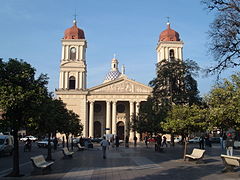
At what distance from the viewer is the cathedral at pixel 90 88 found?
66250mm

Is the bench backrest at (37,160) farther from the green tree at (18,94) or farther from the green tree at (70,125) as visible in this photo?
the green tree at (70,125)

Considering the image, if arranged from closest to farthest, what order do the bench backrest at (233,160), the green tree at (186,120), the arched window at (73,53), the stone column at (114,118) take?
the bench backrest at (233,160), the green tree at (186,120), the stone column at (114,118), the arched window at (73,53)

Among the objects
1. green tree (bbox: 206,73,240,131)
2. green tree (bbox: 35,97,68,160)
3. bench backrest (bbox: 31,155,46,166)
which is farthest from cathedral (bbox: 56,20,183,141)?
green tree (bbox: 206,73,240,131)

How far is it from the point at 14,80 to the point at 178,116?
11.2 m

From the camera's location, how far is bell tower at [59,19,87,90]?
66.2 meters

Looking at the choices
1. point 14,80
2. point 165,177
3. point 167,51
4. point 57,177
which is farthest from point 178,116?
point 167,51

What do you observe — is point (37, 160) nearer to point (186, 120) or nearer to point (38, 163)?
point (38, 163)

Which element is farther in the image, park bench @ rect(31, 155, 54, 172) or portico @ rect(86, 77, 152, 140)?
portico @ rect(86, 77, 152, 140)

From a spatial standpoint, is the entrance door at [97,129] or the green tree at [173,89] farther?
the entrance door at [97,129]

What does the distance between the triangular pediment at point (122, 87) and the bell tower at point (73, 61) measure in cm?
393

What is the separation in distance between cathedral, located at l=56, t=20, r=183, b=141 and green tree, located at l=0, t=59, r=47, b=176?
5324 centimetres

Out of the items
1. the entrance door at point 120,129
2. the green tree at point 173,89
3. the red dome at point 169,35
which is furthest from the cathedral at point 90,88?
the green tree at point 173,89

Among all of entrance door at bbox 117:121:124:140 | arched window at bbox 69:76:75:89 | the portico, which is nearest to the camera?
the portico

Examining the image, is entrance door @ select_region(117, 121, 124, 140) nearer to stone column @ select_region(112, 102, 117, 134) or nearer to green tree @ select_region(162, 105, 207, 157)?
stone column @ select_region(112, 102, 117, 134)
